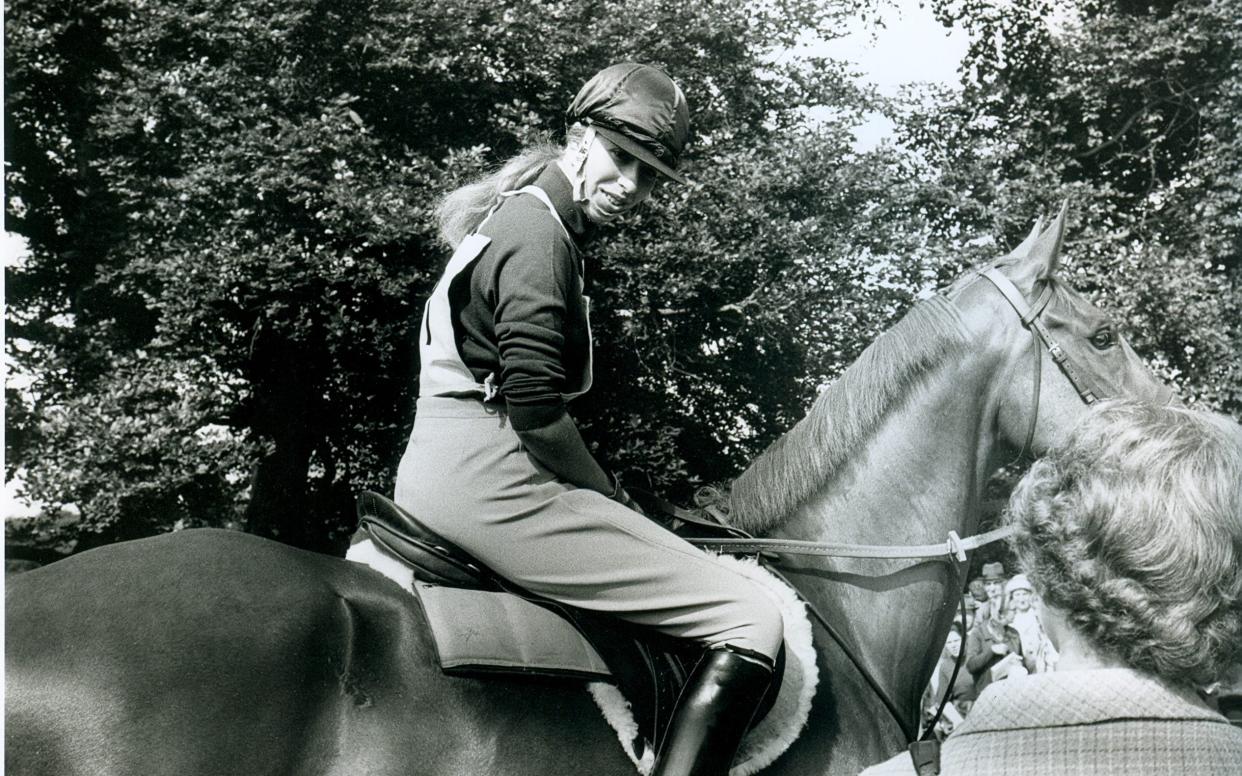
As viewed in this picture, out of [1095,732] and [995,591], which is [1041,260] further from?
[995,591]

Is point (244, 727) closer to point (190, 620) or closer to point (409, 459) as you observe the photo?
point (190, 620)

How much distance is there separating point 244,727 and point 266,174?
8.39m

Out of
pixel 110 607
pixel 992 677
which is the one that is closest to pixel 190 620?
pixel 110 607

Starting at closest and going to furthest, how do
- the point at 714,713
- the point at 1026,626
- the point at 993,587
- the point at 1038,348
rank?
1. the point at 714,713
2. the point at 1038,348
3. the point at 1026,626
4. the point at 993,587

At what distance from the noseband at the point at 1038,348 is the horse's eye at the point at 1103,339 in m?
0.18

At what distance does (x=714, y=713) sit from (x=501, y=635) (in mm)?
584

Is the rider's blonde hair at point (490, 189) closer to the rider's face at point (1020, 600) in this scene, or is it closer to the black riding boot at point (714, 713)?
the black riding boot at point (714, 713)

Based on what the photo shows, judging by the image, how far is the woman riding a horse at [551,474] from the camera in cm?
267

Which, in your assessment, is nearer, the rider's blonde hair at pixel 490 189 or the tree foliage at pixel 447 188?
the rider's blonde hair at pixel 490 189

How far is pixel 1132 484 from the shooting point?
4.76ft

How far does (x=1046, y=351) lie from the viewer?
371cm

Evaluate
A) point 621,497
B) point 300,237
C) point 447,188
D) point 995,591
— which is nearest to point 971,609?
point 995,591

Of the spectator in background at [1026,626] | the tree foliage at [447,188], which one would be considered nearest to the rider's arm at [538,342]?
the tree foliage at [447,188]

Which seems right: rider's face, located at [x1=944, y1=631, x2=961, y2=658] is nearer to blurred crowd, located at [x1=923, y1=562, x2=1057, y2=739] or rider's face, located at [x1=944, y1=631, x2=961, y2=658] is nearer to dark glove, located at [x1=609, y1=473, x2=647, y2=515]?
blurred crowd, located at [x1=923, y1=562, x2=1057, y2=739]
